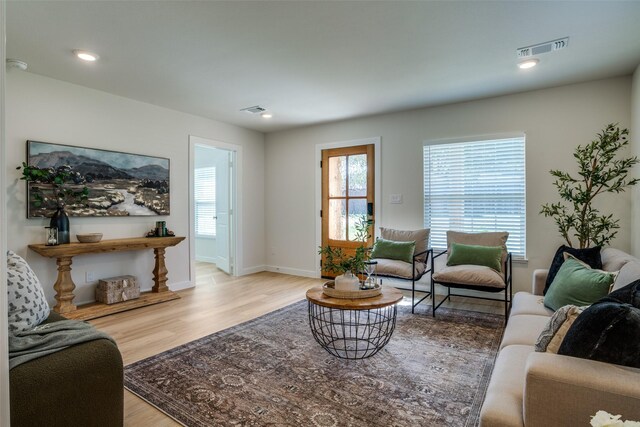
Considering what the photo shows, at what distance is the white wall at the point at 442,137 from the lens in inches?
141

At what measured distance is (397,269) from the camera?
3727 millimetres

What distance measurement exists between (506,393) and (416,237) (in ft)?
9.57

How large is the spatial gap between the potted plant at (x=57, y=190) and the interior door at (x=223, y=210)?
2250 millimetres

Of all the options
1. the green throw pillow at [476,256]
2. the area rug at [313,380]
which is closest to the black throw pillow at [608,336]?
the area rug at [313,380]

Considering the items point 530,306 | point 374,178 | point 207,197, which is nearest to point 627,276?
point 530,306

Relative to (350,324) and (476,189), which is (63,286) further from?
(476,189)

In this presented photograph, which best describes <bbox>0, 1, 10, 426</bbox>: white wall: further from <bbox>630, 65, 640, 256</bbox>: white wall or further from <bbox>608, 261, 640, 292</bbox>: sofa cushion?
<bbox>630, 65, 640, 256</bbox>: white wall

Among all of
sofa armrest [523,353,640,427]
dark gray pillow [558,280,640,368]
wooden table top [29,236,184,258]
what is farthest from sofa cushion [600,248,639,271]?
wooden table top [29,236,184,258]

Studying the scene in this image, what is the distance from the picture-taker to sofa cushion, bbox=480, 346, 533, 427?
1198mm

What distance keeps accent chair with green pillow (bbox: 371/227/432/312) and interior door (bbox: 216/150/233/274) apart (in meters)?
2.69

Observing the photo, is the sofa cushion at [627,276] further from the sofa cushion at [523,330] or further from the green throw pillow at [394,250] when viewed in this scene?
the green throw pillow at [394,250]

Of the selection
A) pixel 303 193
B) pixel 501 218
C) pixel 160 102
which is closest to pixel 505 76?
pixel 501 218

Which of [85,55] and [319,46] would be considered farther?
[85,55]

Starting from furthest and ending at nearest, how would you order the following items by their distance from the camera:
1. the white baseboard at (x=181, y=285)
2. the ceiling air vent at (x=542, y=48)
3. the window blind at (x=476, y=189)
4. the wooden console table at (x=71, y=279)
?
the white baseboard at (x=181, y=285) < the window blind at (x=476, y=189) < the wooden console table at (x=71, y=279) < the ceiling air vent at (x=542, y=48)
